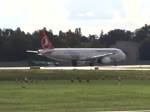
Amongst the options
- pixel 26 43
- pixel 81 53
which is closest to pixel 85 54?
pixel 81 53

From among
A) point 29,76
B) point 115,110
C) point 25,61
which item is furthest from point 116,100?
point 25,61

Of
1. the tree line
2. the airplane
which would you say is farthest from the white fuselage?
the tree line

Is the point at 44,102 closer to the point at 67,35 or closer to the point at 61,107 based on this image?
the point at 61,107

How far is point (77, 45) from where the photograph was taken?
582 ft

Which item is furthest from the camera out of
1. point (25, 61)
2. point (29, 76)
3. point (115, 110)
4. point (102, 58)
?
point (25, 61)

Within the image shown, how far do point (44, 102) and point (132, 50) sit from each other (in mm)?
143643

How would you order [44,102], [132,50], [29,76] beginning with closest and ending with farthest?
[44,102], [29,76], [132,50]

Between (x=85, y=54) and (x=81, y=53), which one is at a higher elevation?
(x=81, y=53)

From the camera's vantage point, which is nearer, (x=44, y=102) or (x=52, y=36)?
(x=44, y=102)

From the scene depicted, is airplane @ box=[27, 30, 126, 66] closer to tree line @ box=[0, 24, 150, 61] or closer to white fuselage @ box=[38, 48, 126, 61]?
white fuselage @ box=[38, 48, 126, 61]

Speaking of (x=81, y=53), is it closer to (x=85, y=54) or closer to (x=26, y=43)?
(x=85, y=54)

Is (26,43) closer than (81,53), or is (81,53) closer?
(81,53)

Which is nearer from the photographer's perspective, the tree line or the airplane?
the airplane

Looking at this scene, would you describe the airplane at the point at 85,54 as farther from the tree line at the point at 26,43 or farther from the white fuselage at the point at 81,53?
the tree line at the point at 26,43
